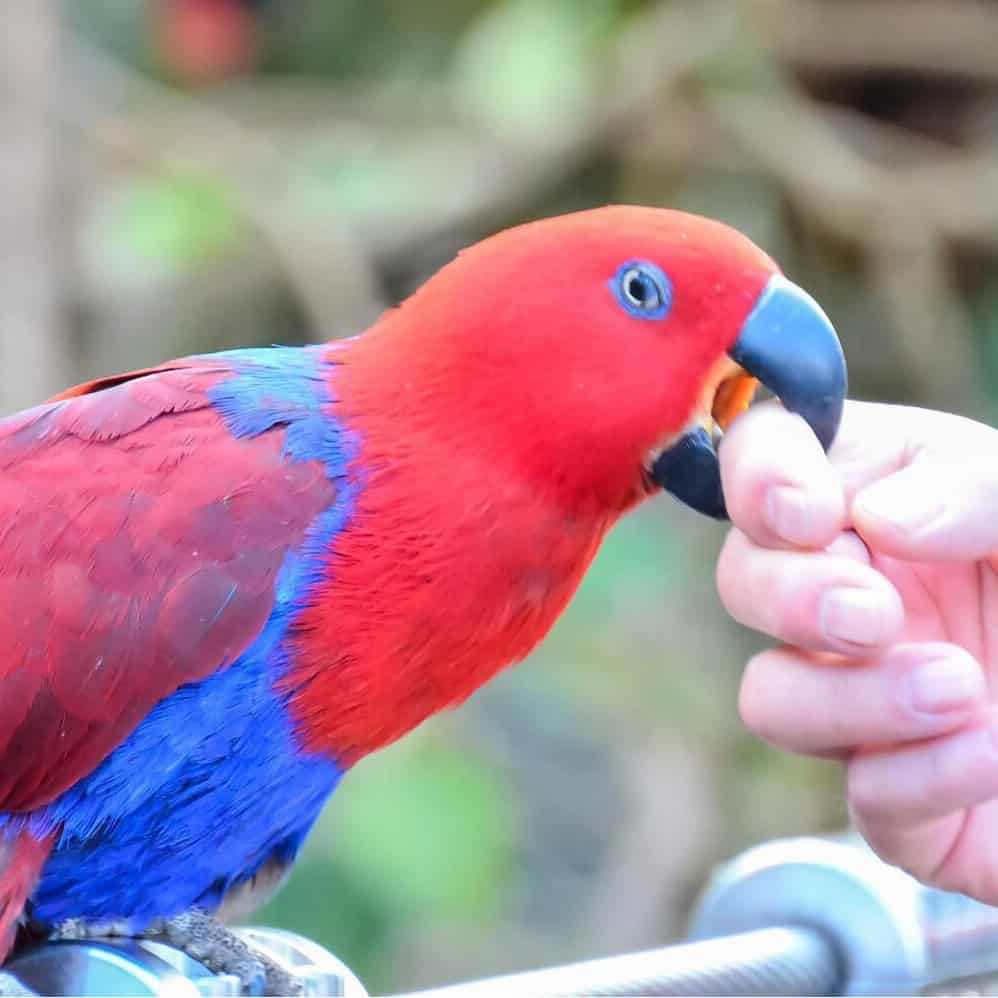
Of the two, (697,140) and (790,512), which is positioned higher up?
(790,512)

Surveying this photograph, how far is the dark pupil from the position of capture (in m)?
1.06

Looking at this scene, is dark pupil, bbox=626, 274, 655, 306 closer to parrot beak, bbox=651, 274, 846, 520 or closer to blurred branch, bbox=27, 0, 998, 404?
parrot beak, bbox=651, 274, 846, 520

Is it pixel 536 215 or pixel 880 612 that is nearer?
pixel 880 612

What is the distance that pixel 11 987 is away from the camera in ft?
3.31

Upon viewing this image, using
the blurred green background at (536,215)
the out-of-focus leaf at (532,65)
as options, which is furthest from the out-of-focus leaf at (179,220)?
the out-of-focus leaf at (532,65)

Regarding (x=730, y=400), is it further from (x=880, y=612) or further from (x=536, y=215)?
(x=536, y=215)

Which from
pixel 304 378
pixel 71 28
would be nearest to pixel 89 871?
pixel 304 378

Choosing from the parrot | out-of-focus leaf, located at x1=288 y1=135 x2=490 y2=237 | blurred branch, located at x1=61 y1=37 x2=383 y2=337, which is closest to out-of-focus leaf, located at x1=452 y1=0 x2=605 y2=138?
out-of-focus leaf, located at x1=288 y1=135 x2=490 y2=237

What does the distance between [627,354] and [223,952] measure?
0.54m

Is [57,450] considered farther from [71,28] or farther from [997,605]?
[71,28]

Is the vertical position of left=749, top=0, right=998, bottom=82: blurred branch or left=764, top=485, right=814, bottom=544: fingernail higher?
left=764, top=485, right=814, bottom=544: fingernail

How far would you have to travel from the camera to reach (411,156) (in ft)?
10.2

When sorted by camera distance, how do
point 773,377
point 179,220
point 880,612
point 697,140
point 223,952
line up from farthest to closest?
1. point 697,140
2. point 179,220
3. point 223,952
4. point 773,377
5. point 880,612

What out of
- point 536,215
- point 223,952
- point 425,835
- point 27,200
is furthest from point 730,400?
point 536,215
